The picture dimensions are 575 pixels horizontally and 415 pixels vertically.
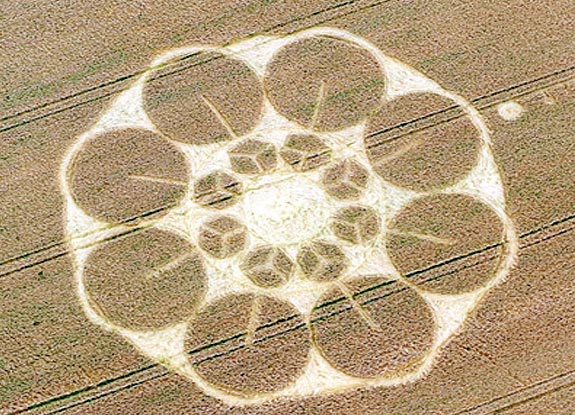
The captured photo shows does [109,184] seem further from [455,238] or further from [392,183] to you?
[455,238]

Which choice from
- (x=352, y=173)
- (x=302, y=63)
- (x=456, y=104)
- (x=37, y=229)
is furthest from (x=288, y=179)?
(x=37, y=229)

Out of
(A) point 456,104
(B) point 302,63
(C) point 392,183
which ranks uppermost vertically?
(B) point 302,63

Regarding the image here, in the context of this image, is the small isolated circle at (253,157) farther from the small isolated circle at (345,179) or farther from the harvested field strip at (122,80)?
the harvested field strip at (122,80)

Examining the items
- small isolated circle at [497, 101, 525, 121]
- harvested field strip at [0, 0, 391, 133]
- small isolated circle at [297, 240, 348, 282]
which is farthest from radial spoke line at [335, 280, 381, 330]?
harvested field strip at [0, 0, 391, 133]

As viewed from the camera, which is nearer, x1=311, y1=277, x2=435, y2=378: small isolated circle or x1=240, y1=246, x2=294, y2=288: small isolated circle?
x1=311, y1=277, x2=435, y2=378: small isolated circle

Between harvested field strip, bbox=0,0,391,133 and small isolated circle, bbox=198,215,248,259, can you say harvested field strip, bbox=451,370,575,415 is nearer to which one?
small isolated circle, bbox=198,215,248,259

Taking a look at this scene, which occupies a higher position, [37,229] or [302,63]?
[302,63]

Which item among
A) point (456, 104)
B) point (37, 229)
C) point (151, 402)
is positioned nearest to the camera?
point (151, 402)
